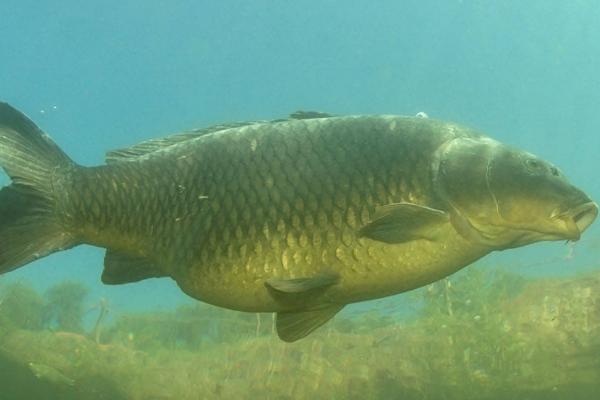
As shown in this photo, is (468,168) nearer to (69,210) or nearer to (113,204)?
(113,204)

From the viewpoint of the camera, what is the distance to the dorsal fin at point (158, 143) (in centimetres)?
427

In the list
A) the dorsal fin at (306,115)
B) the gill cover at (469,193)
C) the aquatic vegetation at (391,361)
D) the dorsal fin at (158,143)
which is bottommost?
the aquatic vegetation at (391,361)

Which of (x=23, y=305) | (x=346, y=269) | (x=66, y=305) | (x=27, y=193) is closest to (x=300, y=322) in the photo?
(x=346, y=269)

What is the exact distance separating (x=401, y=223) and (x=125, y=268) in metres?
1.99

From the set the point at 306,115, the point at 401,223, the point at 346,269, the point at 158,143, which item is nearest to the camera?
Answer: the point at 401,223

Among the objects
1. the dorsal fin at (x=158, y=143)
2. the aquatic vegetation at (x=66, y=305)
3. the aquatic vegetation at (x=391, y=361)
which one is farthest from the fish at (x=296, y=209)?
the aquatic vegetation at (x=66, y=305)

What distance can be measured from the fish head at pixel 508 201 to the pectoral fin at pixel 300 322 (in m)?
1.03

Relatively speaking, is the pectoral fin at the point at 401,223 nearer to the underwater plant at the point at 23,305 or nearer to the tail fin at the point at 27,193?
the tail fin at the point at 27,193

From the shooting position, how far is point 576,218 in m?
3.63

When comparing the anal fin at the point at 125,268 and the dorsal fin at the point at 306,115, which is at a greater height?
the dorsal fin at the point at 306,115

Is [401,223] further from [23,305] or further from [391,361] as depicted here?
[23,305]

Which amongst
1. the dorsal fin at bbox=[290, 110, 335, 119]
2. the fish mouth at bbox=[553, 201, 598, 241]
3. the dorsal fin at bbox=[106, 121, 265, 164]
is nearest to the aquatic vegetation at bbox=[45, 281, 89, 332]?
the dorsal fin at bbox=[106, 121, 265, 164]

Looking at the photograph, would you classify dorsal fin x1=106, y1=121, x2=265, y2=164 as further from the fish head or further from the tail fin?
the fish head

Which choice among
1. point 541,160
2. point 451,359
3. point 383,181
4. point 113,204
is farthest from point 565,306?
point 113,204
